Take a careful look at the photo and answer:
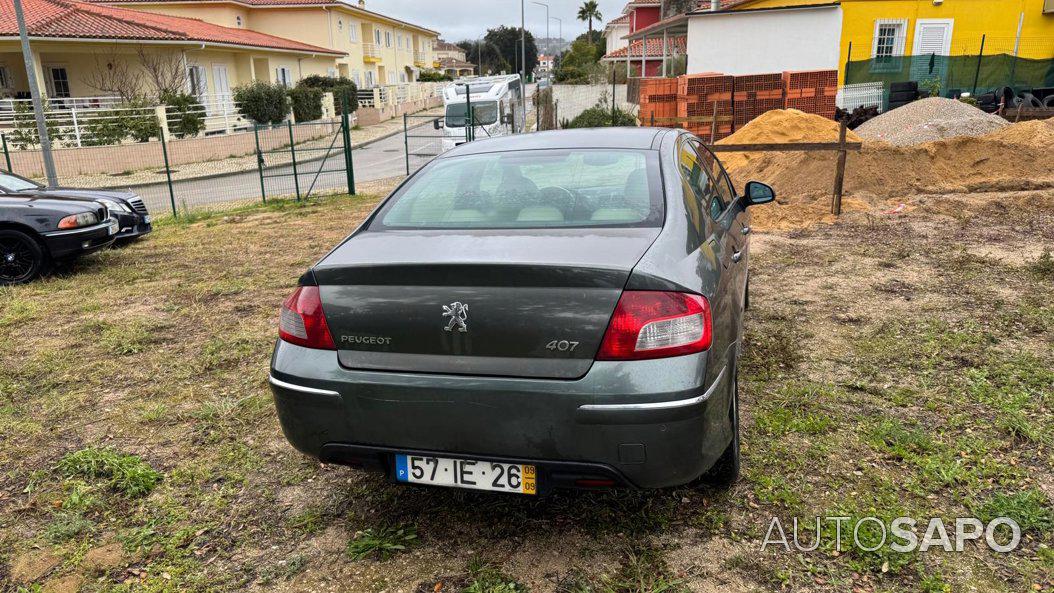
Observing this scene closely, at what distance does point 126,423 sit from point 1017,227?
33.0 feet

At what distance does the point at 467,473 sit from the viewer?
2.70m

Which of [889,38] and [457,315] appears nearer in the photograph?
[457,315]

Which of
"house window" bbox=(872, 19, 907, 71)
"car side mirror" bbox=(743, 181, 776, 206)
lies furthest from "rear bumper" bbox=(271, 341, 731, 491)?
"house window" bbox=(872, 19, 907, 71)

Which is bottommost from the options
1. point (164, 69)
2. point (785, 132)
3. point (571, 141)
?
point (785, 132)

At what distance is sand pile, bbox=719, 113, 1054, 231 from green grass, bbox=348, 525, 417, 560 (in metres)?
9.17

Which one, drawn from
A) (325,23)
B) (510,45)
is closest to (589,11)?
(510,45)

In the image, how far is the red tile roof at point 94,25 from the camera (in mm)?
26202

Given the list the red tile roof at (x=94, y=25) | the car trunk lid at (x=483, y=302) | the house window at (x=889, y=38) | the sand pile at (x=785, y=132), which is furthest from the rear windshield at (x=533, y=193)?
the red tile roof at (x=94, y=25)

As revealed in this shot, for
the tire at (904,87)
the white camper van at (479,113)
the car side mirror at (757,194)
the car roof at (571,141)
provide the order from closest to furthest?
the car roof at (571,141)
the car side mirror at (757,194)
the tire at (904,87)
the white camper van at (479,113)

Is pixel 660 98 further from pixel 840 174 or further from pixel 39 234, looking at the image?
pixel 39 234

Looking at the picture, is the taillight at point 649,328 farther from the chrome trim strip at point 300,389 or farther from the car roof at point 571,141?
the car roof at point 571,141

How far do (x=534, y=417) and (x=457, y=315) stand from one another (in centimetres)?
45

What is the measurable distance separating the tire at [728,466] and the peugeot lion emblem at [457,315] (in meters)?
1.28

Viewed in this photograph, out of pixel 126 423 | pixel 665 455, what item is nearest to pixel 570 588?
pixel 665 455
